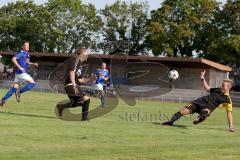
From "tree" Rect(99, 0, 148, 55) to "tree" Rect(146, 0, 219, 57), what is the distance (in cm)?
616

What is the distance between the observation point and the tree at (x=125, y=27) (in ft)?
240

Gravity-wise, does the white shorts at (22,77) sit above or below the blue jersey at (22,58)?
below

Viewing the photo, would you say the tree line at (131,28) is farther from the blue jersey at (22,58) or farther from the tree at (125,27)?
the blue jersey at (22,58)

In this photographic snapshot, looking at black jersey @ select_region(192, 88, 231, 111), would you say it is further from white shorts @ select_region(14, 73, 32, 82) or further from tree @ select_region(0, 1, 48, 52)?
tree @ select_region(0, 1, 48, 52)

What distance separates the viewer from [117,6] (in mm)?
73562

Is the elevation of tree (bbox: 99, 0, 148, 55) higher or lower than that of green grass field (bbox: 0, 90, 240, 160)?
higher

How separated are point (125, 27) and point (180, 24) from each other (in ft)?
36.7

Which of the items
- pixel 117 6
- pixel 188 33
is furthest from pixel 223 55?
pixel 117 6

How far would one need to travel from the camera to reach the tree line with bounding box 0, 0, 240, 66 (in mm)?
63281

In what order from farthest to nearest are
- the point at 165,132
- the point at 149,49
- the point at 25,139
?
the point at 149,49
the point at 165,132
the point at 25,139

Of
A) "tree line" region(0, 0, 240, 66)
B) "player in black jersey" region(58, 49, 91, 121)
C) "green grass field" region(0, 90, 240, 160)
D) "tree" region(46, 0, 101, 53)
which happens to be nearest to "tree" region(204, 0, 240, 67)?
"tree line" region(0, 0, 240, 66)

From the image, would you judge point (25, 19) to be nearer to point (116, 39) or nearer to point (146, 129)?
point (116, 39)

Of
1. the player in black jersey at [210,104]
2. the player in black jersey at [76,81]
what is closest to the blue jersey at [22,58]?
the player in black jersey at [76,81]

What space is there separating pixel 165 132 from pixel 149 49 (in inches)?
2340
